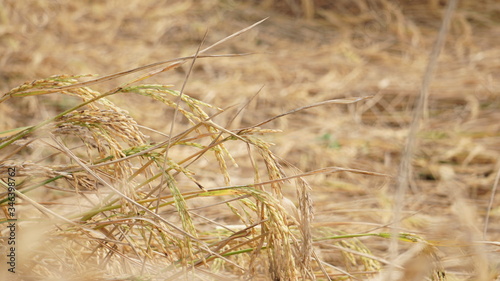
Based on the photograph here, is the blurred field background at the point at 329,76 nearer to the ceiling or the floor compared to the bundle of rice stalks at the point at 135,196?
nearer to the ceiling

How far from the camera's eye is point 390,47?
11.4 feet

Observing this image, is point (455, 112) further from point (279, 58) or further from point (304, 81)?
point (279, 58)

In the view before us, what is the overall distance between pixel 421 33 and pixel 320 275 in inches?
118

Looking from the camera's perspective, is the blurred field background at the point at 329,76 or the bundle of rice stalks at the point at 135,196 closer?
the bundle of rice stalks at the point at 135,196

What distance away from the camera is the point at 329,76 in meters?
3.04

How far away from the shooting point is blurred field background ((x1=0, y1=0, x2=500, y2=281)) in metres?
A: 2.03

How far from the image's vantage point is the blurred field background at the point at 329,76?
6.67ft

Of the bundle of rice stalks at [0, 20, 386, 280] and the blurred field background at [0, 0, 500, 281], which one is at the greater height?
the blurred field background at [0, 0, 500, 281]

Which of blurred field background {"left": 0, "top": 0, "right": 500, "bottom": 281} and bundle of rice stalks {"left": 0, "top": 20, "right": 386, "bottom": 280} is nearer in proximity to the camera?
bundle of rice stalks {"left": 0, "top": 20, "right": 386, "bottom": 280}

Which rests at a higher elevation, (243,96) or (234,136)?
(243,96)

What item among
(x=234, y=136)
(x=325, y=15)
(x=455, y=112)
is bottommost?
(x=234, y=136)

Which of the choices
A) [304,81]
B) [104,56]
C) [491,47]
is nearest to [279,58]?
[304,81]

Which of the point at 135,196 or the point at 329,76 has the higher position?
the point at 329,76

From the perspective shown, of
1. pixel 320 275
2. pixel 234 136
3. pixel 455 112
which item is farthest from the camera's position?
pixel 455 112
